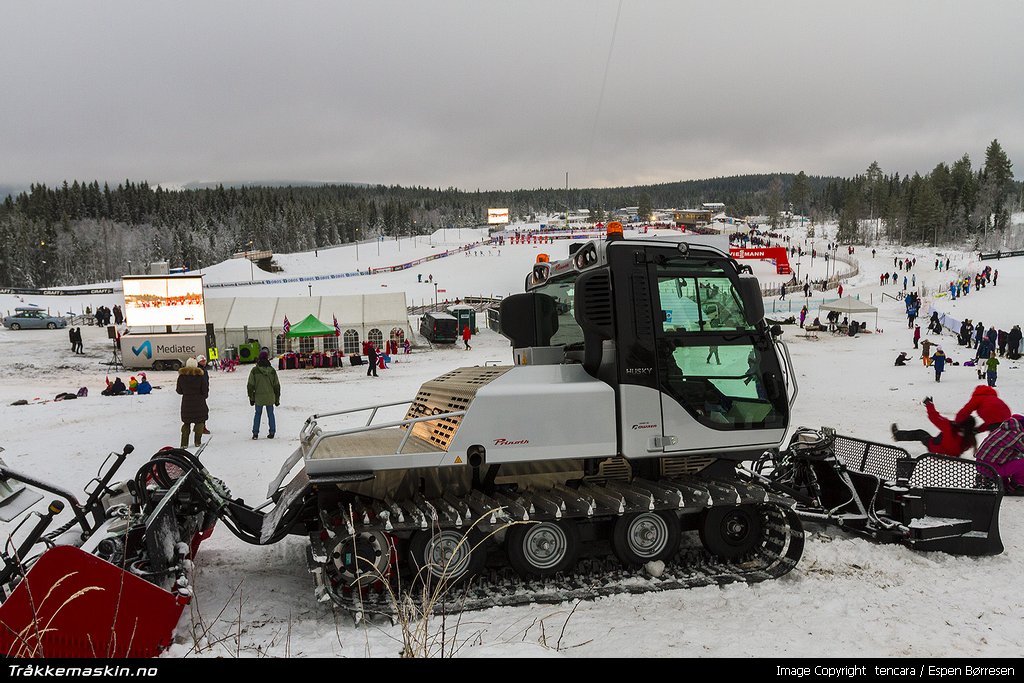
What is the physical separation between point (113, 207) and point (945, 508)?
15941 centimetres

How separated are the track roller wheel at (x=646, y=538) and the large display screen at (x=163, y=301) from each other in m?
31.4

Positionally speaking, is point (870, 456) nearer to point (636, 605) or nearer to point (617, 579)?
point (617, 579)

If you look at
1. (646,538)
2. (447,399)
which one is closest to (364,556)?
(447,399)

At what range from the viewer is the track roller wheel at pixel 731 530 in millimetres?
5930

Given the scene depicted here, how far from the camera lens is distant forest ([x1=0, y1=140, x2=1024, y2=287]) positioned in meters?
102

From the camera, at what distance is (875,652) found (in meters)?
4.45

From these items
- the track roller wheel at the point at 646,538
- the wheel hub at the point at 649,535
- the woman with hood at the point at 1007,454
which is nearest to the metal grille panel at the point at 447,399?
the track roller wheel at the point at 646,538

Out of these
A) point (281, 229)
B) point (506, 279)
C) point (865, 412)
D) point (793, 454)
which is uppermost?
point (281, 229)

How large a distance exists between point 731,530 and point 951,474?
9.46 ft

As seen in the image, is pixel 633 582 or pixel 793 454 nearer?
pixel 633 582

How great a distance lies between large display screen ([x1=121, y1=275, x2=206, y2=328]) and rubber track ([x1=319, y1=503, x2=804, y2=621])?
3098 cm

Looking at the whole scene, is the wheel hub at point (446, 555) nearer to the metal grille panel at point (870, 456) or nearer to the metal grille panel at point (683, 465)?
the metal grille panel at point (683, 465)

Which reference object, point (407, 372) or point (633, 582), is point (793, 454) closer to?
point (633, 582)

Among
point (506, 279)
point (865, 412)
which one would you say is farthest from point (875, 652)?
point (506, 279)
